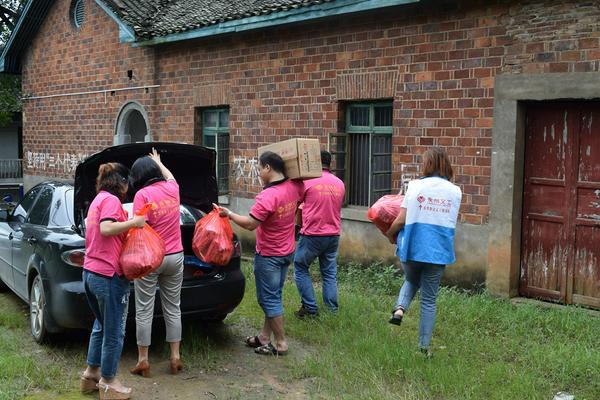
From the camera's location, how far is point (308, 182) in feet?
22.0

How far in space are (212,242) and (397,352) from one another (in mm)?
1740

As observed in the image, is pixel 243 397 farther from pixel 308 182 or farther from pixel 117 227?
pixel 308 182

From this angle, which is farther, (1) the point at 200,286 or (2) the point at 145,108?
(2) the point at 145,108

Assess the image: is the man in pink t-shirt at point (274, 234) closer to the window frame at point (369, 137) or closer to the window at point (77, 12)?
the window frame at point (369, 137)

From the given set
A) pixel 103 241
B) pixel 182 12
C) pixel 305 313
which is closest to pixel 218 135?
pixel 182 12

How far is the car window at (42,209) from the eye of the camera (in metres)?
6.38

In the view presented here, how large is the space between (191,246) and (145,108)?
8.13 meters

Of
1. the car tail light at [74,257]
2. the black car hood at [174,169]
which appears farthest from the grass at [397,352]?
the black car hood at [174,169]

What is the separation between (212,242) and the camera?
5238 mm

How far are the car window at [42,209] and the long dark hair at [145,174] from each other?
5.24ft

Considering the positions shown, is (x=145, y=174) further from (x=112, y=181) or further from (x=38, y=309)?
(x=38, y=309)

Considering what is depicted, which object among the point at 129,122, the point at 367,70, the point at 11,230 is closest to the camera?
the point at 11,230

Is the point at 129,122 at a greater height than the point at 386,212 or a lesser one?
greater

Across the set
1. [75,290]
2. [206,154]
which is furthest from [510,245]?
[75,290]
